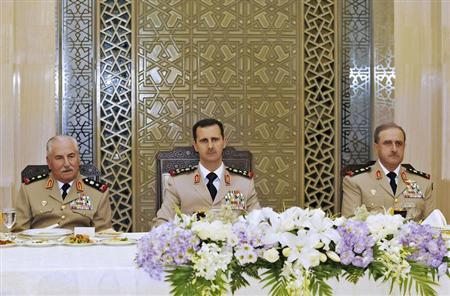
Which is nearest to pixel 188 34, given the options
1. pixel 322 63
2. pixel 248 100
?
pixel 248 100

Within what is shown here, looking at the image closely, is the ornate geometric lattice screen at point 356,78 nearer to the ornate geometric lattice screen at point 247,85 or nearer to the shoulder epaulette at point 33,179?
the ornate geometric lattice screen at point 247,85

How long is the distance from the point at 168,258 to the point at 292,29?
13.4ft

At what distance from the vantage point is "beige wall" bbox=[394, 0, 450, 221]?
5699mm

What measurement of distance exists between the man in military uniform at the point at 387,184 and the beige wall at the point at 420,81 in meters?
1.68

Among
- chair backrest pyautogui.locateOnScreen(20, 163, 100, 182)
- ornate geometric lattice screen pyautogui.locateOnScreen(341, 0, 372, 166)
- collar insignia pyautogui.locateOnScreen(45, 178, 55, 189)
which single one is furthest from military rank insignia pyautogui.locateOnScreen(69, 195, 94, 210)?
ornate geometric lattice screen pyautogui.locateOnScreen(341, 0, 372, 166)

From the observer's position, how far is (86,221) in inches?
150

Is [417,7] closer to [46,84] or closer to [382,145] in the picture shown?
[382,145]

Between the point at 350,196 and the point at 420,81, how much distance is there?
2083mm

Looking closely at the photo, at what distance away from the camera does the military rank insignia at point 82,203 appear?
12.5 feet

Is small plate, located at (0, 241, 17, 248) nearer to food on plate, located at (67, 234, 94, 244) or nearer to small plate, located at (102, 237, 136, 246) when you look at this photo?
food on plate, located at (67, 234, 94, 244)

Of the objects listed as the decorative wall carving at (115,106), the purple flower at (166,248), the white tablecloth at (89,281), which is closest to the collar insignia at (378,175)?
the white tablecloth at (89,281)

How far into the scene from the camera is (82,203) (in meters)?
3.84

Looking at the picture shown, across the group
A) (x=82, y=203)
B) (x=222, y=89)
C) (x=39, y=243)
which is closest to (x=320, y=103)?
(x=222, y=89)

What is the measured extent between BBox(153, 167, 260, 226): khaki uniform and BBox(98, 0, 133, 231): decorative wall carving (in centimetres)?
184
